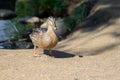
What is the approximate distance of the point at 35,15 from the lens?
2181 cm

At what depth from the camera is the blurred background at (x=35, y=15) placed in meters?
15.7

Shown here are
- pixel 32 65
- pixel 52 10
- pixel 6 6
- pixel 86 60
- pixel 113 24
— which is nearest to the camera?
pixel 32 65

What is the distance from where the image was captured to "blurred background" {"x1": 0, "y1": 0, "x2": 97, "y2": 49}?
15.7 metres

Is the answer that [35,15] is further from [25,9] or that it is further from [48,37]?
[48,37]

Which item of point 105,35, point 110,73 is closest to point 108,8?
point 105,35

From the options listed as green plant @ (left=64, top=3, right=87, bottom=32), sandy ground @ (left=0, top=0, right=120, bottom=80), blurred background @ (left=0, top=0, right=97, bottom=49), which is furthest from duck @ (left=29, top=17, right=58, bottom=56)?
green plant @ (left=64, top=3, right=87, bottom=32)

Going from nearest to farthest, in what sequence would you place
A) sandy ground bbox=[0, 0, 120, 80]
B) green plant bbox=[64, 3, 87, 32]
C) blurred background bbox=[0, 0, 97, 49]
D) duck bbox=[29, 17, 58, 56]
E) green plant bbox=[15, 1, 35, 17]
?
sandy ground bbox=[0, 0, 120, 80] < duck bbox=[29, 17, 58, 56] < blurred background bbox=[0, 0, 97, 49] < green plant bbox=[64, 3, 87, 32] < green plant bbox=[15, 1, 35, 17]

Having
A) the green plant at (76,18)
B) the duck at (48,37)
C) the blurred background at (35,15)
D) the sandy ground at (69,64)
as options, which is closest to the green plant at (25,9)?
the blurred background at (35,15)

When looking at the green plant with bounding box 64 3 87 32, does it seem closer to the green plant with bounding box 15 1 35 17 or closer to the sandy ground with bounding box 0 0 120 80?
the sandy ground with bounding box 0 0 120 80

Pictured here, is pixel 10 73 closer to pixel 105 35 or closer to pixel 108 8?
pixel 105 35

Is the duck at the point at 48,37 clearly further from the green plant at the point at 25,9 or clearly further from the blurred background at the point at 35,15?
the green plant at the point at 25,9

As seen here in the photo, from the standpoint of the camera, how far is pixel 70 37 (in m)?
15.2

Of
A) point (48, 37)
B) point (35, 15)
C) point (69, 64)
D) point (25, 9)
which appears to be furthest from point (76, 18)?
point (69, 64)

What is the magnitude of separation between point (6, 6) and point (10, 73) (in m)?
20.9
